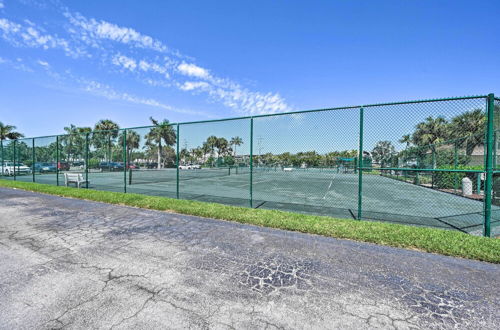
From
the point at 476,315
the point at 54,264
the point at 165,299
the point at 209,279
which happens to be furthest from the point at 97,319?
the point at 476,315

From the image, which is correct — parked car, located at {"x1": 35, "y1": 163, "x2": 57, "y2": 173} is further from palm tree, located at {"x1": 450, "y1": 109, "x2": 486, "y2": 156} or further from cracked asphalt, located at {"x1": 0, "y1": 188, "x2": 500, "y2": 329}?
palm tree, located at {"x1": 450, "y1": 109, "x2": 486, "y2": 156}

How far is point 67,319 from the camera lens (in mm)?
2090

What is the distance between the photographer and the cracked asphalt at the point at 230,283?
2.13 meters

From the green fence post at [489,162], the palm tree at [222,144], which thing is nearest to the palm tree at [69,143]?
the palm tree at [222,144]

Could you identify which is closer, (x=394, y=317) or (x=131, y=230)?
(x=394, y=317)

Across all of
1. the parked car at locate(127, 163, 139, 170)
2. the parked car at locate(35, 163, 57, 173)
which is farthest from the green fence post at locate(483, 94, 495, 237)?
the parked car at locate(35, 163, 57, 173)

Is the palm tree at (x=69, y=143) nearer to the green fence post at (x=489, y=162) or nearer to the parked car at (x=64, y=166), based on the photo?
the parked car at (x=64, y=166)

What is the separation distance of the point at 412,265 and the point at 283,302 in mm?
2269

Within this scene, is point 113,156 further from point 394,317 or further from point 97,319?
point 394,317

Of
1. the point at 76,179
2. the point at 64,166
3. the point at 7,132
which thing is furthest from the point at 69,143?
the point at 7,132

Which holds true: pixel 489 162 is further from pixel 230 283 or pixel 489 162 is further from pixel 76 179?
pixel 76 179

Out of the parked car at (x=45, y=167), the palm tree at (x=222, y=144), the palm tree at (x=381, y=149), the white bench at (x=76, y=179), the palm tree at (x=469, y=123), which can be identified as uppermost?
the palm tree at (x=469, y=123)

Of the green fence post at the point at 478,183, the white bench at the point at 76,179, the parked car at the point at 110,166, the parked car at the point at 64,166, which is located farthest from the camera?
the parked car at the point at 110,166

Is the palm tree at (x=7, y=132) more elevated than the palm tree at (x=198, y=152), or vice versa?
the palm tree at (x=7, y=132)
